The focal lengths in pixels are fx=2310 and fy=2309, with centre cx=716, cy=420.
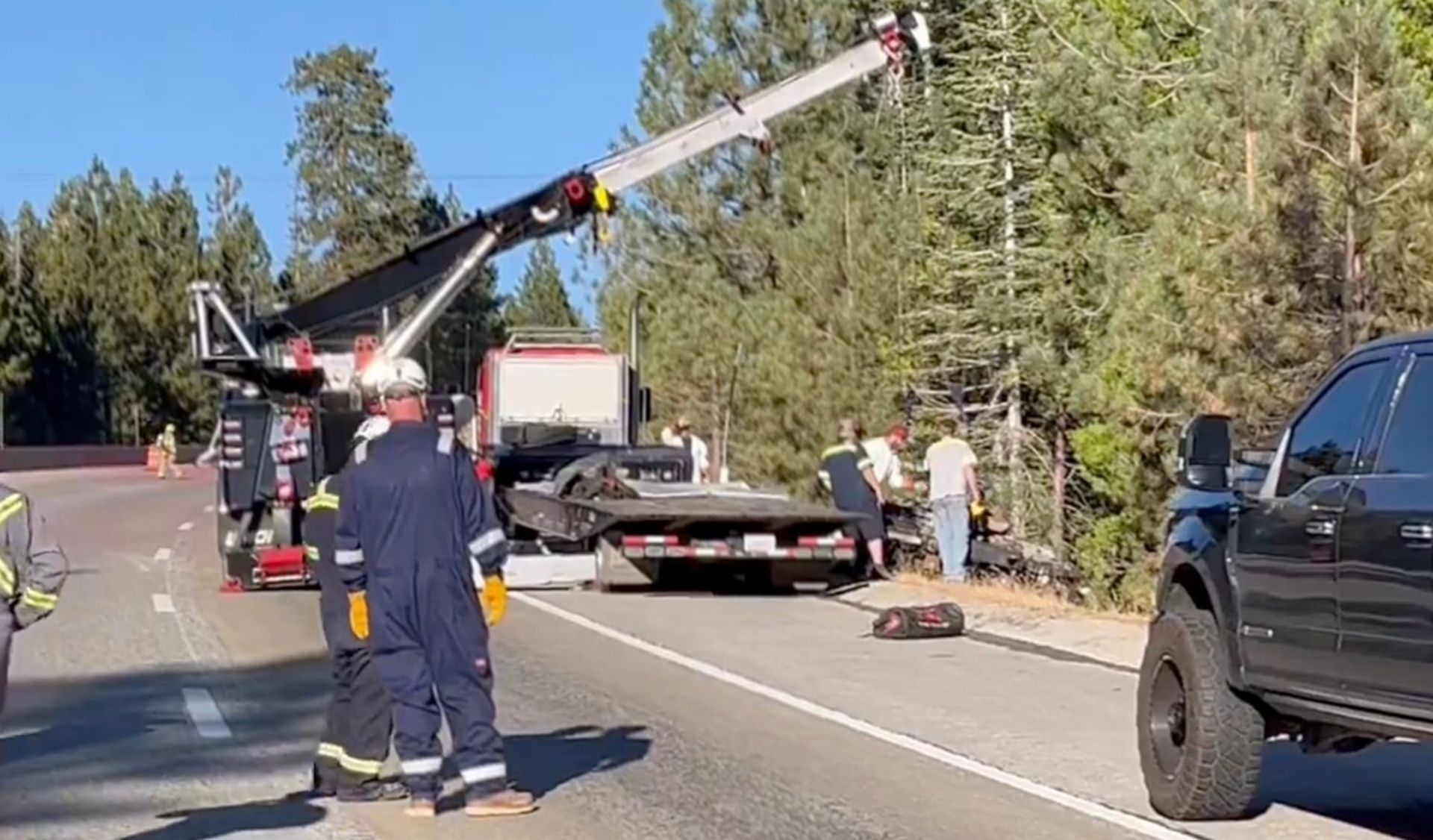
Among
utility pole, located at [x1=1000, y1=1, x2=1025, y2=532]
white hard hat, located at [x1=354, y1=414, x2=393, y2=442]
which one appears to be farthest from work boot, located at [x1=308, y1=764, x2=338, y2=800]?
utility pole, located at [x1=1000, y1=1, x2=1025, y2=532]

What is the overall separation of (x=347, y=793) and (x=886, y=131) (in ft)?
92.5

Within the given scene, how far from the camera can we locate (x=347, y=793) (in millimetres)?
10211

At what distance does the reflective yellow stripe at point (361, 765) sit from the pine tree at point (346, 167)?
83.9 meters

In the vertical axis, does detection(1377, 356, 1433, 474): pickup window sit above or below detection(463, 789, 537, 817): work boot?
above

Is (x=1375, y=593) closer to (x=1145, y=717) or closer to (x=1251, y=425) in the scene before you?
(x=1145, y=717)

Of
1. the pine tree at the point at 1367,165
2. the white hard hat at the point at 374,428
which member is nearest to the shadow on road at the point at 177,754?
the white hard hat at the point at 374,428

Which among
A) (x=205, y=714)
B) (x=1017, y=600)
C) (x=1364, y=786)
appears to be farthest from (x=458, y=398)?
(x=1364, y=786)

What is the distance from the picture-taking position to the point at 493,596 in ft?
31.4

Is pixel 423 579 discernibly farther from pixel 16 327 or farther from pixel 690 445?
pixel 16 327

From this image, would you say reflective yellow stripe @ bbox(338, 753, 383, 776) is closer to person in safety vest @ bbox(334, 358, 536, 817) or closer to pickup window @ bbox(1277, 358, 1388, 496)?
person in safety vest @ bbox(334, 358, 536, 817)

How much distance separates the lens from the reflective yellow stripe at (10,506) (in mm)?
7531

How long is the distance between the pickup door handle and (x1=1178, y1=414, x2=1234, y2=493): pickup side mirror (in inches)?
51.8

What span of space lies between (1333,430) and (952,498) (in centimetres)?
1482

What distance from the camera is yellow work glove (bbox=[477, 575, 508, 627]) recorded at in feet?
31.3
